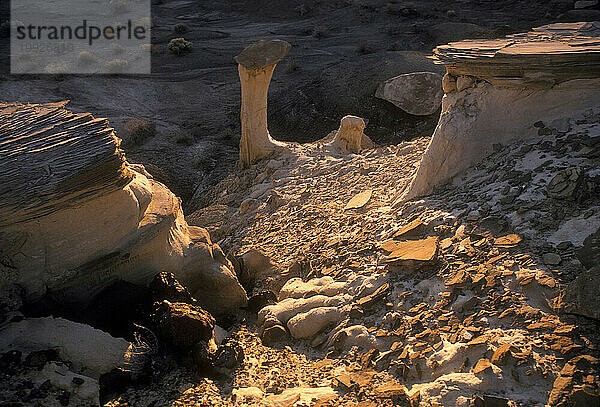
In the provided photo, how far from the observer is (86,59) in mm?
13570

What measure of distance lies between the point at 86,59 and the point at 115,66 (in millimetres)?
752

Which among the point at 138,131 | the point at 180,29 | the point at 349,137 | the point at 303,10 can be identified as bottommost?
the point at 138,131

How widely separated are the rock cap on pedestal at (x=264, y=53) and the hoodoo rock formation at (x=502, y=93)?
285 cm

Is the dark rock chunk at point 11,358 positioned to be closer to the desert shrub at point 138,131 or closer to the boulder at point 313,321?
the boulder at point 313,321

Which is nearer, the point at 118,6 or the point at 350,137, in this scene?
the point at 350,137

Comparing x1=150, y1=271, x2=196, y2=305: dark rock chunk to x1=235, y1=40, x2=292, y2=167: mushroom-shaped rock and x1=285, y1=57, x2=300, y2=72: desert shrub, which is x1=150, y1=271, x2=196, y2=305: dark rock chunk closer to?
x1=235, y1=40, x2=292, y2=167: mushroom-shaped rock

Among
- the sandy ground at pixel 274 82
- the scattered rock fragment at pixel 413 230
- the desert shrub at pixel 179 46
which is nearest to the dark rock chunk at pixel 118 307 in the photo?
the scattered rock fragment at pixel 413 230

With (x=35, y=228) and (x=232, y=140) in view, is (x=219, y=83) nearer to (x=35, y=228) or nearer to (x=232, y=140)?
(x=232, y=140)

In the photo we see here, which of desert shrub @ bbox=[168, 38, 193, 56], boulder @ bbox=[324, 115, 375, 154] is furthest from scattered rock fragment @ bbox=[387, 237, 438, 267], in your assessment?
desert shrub @ bbox=[168, 38, 193, 56]

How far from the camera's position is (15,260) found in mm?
3021

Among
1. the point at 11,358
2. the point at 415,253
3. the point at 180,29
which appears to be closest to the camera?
the point at 11,358

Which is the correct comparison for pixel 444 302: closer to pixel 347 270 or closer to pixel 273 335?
pixel 347 270

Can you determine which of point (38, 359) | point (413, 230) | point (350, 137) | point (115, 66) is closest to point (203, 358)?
point (38, 359)

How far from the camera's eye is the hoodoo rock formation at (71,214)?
2988 millimetres
